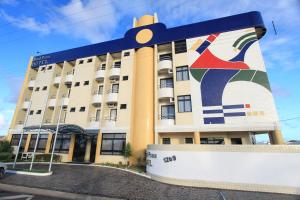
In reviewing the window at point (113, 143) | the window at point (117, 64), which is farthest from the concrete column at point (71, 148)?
the window at point (117, 64)

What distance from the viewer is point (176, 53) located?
24.4 meters

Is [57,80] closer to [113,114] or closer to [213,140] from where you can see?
[113,114]

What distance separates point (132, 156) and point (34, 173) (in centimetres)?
1025

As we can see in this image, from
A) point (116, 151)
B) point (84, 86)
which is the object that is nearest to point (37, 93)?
point (84, 86)

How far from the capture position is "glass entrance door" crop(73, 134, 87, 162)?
25.1m

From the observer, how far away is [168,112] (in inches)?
925

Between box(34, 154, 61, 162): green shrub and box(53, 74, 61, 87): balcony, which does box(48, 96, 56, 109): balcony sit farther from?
box(34, 154, 61, 162): green shrub

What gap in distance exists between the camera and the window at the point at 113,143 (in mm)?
22984

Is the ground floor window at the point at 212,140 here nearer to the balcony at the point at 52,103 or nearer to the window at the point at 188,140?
the window at the point at 188,140

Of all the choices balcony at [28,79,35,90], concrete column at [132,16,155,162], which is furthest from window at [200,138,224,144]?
balcony at [28,79,35,90]

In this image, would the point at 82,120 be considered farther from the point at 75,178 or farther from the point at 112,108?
the point at 75,178

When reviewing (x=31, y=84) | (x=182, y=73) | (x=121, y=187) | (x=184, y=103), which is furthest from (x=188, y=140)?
(x=31, y=84)

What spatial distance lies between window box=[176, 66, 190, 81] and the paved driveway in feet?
44.0

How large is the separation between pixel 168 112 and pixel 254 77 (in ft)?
36.1
